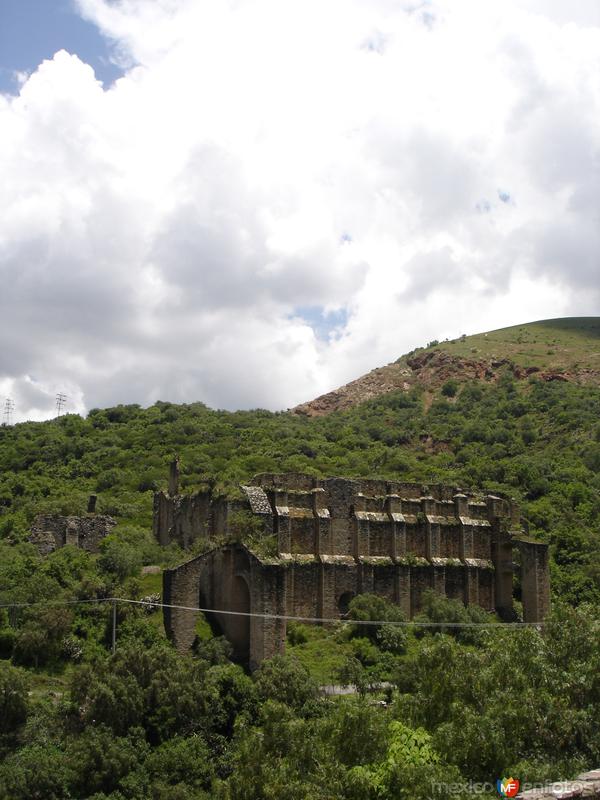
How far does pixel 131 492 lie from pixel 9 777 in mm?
36858

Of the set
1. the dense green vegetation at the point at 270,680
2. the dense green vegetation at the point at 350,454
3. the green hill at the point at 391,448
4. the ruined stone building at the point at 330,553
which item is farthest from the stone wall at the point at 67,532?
the ruined stone building at the point at 330,553

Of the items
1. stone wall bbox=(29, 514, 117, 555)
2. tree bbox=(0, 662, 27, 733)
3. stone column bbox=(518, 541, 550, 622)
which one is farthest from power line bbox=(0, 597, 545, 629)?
stone wall bbox=(29, 514, 117, 555)

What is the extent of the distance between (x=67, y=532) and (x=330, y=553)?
14.2 m

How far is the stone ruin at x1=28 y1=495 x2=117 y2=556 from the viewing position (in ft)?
146

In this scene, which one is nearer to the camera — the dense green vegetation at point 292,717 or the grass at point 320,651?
the dense green vegetation at point 292,717

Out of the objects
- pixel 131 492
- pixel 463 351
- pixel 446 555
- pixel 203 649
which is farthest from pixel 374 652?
pixel 463 351

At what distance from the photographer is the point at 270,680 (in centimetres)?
2789

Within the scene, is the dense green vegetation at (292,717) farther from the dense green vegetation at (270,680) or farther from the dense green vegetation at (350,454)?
the dense green vegetation at (350,454)

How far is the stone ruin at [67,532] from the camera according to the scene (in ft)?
146

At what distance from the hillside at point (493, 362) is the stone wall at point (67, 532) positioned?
64.3 m

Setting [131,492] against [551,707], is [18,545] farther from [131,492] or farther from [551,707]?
[551,707]

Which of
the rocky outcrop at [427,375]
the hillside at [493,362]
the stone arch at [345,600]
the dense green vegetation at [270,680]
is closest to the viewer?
the dense green vegetation at [270,680]

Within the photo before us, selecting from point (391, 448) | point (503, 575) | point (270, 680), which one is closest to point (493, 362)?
point (391, 448)

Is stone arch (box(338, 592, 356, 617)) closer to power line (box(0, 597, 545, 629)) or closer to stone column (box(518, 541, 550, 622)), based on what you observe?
power line (box(0, 597, 545, 629))
